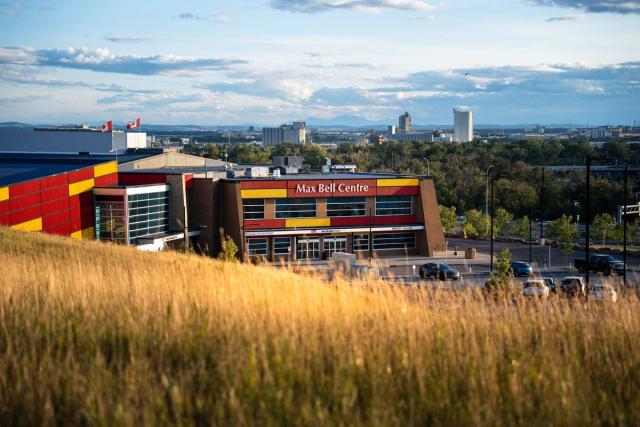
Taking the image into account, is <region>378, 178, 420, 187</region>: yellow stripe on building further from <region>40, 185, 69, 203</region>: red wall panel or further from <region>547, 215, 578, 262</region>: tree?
<region>40, 185, 69, 203</region>: red wall panel

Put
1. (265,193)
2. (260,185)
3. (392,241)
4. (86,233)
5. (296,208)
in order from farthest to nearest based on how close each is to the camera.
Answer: (392,241)
(296,208)
(265,193)
(260,185)
(86,233)

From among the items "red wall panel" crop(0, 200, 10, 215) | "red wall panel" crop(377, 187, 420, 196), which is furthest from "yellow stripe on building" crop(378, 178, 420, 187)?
"red wall panel" crop(0, 200, 10, 215)

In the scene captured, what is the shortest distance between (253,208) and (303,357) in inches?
1916

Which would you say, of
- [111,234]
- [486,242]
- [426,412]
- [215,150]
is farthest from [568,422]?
[215,150]

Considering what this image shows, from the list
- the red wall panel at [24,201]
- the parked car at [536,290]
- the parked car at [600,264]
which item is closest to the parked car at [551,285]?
the parked car at [536,290]

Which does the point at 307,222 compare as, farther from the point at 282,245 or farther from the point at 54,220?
the point at 54,220

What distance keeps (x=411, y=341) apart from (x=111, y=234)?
137ft

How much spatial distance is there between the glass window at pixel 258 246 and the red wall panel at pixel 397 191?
29.4ft

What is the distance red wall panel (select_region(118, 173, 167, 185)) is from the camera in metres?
53.2

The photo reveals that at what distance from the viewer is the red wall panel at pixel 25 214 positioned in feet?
131

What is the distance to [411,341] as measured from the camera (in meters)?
7.66

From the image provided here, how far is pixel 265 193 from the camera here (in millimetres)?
55688

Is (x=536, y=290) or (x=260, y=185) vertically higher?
(x=536, y=290)

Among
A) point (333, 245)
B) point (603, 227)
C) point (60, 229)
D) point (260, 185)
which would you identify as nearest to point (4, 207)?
point (60, 229)
